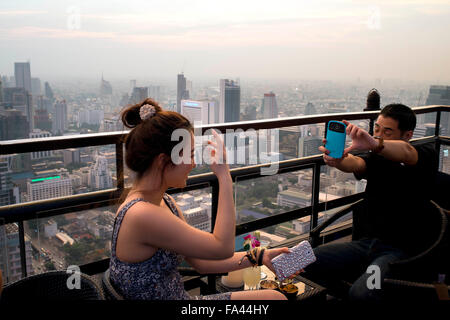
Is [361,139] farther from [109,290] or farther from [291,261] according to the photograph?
[109,290]

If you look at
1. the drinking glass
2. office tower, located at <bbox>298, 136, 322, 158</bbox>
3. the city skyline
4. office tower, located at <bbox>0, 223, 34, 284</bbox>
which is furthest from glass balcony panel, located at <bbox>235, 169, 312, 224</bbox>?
the city skyline

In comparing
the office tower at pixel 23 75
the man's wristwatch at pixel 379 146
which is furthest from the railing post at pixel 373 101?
the office tower at pixel 23 75

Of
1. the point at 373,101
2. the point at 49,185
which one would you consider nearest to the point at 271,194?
the point at 49,185

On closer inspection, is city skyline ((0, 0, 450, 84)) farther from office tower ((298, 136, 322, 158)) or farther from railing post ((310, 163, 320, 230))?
railing post ((310, 163, 320, 230))

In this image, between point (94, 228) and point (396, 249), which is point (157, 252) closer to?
point (94, 228)
